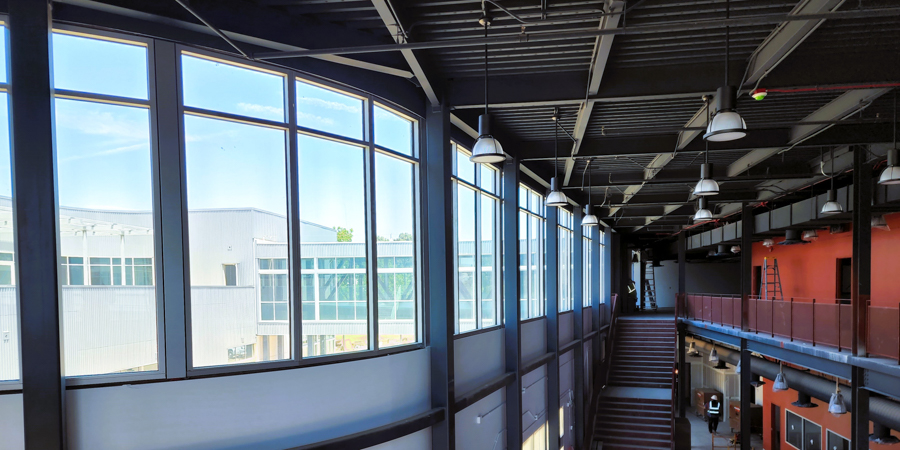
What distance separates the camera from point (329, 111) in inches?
301

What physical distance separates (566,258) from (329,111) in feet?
55.9

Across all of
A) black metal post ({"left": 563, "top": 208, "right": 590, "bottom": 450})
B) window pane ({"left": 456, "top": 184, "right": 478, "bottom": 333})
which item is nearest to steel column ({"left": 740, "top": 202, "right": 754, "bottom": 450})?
black metal post ({"left": 563, "top": 208, "right": 590, "bottom": 450})

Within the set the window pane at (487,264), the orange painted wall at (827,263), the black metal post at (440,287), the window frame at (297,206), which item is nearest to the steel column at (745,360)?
the orange painted wall at (827,263)

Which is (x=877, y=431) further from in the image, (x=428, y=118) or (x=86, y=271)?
(x=86, y=271)

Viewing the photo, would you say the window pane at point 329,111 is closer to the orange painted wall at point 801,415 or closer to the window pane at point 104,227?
the window pane at point 104,227

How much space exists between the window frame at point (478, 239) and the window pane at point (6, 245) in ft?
21.7

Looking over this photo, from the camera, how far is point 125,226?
19.1 ft

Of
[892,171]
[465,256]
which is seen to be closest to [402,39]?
[465,256]

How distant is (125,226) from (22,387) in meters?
1.74

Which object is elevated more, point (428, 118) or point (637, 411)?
point (428, 118)

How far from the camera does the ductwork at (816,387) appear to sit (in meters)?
11.4

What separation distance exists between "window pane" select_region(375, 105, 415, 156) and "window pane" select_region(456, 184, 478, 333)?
2447mm

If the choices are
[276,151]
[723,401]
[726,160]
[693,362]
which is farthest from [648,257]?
[276,151]

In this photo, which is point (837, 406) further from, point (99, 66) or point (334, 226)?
point (99, 66)
